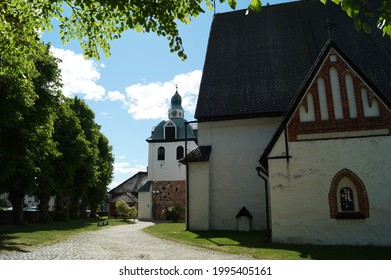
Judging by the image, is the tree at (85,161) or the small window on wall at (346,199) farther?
the tree at (85,161)

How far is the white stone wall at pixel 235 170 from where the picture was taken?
706 inches

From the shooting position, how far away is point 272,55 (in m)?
20.6

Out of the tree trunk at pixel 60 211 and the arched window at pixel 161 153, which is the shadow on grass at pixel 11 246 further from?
the arched window at pixel 161 153

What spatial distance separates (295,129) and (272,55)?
9.35 m

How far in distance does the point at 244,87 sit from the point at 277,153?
7.59 metres

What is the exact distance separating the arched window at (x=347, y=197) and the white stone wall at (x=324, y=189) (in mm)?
148

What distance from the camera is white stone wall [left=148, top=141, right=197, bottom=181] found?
4250cm

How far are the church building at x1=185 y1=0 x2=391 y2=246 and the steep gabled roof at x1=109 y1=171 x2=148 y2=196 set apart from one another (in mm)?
35757

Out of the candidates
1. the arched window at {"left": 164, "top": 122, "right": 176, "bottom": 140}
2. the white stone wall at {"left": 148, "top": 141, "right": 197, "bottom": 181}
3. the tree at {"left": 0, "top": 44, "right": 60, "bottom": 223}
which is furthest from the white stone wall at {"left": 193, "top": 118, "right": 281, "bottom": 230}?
the arched window at {"left": 164, "top": 122, "right": 176, "bottom": 140}

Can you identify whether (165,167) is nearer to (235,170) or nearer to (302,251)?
(235,170)

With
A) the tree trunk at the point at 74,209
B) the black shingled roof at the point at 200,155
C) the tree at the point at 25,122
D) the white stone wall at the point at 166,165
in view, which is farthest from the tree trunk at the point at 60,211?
the black shingled roof at the point at 200,155

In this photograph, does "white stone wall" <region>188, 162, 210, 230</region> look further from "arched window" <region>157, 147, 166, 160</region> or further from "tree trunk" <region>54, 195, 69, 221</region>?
"arched window" <region>157, 147, 166, 160</region>

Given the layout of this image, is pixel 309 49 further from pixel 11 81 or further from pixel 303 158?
pixel 11 81

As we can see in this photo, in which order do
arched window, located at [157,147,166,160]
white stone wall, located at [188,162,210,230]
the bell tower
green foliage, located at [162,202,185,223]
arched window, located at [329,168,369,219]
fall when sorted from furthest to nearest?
1. the bell tower
2. arched window, located at [157,147,166,160]
3. green foliage, located at [162,202,185,223]
4. white stone wall, located at [188,162,210,230]
5. arched window, located at [329,168,369,219]
